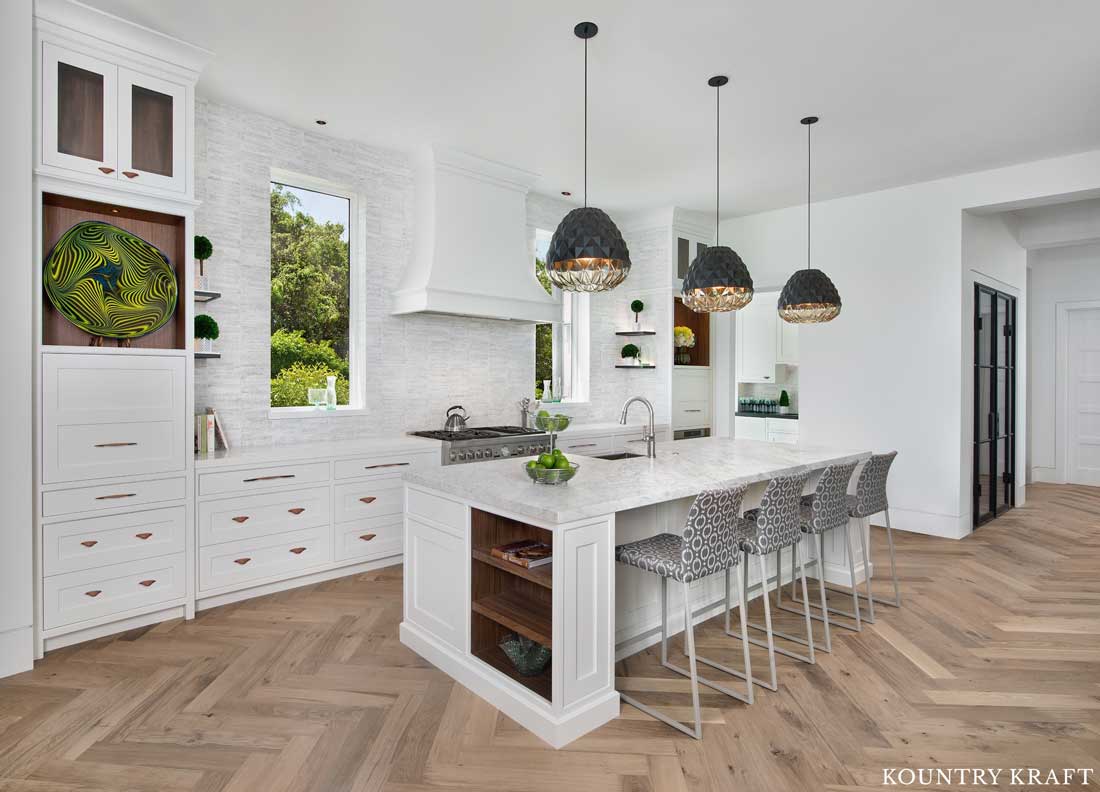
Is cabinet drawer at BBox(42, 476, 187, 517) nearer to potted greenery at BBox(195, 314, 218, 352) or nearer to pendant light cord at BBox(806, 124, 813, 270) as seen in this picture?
potted greenery at BBox(195, 314, 218, 352)

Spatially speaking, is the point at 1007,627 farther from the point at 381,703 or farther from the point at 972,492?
the point at 381,703

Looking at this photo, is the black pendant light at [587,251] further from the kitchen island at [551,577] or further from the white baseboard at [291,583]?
the white baseboard at [291,583]

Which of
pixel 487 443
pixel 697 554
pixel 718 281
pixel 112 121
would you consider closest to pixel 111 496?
pixel 112 121

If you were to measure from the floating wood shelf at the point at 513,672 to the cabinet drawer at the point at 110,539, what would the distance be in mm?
1856

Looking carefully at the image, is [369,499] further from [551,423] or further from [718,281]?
[718,281]

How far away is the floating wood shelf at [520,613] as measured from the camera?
95.2 inches

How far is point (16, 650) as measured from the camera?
2779 millimetres

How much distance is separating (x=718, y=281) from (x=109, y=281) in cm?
322

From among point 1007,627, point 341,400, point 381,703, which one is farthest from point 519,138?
point 1007,627

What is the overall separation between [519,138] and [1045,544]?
17.5ft

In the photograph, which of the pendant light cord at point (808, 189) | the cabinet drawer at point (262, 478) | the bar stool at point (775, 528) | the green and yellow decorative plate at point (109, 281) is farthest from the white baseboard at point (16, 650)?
the pendant light cord at point (808, 189)

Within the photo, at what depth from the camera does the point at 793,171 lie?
516 cm

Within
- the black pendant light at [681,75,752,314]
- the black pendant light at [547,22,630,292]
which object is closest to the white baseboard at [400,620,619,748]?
the black pendant light at [547,22,630,292]

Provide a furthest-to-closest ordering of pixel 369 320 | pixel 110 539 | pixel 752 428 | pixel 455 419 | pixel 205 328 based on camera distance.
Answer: pixel 752 428
pixel 455 419
pixel 369 320
pixel 205 328
pixel 110 539
